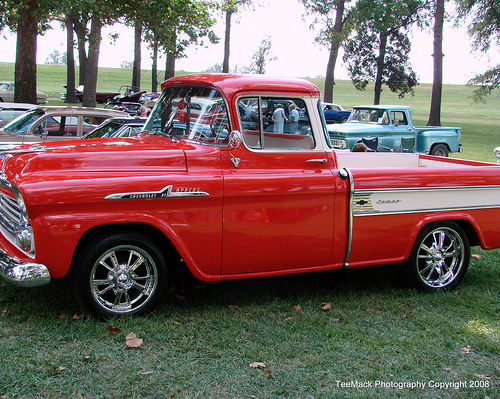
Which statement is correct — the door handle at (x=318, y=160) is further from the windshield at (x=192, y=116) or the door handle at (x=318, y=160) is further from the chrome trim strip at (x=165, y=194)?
the chrome trim strip at (x=165, y=194)

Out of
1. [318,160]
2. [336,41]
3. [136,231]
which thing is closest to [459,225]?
[318,160]

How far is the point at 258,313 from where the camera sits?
15.3ft

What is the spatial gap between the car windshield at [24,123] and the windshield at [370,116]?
951 centimetres

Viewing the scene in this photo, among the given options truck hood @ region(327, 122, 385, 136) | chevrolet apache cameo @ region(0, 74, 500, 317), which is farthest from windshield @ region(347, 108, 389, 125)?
chevrolet apache cameo @ region(0, 74, 500, 317)

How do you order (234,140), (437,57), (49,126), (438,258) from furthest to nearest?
(437,57)
(49,126)
(438,258)
(234,140)

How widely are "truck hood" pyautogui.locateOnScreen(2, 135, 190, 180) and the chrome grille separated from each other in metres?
0.22

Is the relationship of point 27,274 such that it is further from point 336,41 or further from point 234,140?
point 336,41

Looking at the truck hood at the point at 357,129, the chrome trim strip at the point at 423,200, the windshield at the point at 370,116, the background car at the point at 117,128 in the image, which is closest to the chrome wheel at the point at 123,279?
the chrome trim strip at the point at 423,200

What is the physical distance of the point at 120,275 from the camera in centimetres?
425

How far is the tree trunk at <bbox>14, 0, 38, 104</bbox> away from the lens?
54.5 feet

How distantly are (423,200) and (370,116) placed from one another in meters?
11.6

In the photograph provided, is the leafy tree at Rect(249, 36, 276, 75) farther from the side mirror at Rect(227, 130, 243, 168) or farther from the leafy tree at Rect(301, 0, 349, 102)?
the side mirror at Rect(227, 130, 243, 168)

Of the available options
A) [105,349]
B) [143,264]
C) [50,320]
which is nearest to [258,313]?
[143,264]

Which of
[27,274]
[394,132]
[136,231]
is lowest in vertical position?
[27,274]
